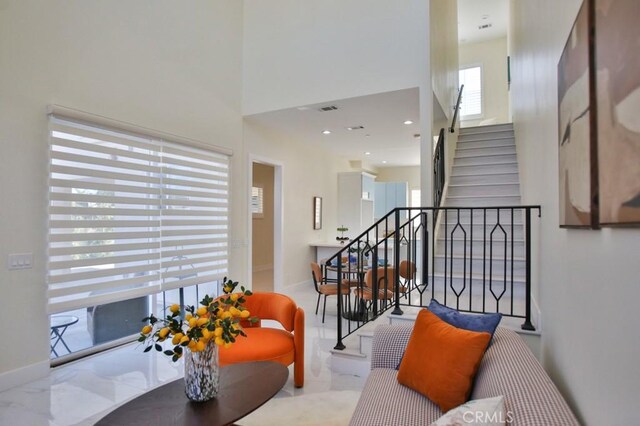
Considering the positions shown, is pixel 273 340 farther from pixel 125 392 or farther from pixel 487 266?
pixel 487 266

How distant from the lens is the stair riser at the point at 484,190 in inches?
202

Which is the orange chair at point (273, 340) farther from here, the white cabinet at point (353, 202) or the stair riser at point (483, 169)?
the white cabinet at point (353, 202)

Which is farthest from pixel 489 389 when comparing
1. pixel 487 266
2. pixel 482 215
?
pixel 482 215


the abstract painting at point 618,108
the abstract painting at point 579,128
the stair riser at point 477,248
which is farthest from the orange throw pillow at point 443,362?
the stair riser at point 477,248

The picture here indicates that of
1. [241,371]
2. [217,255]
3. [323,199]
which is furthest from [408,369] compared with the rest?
[323,199]

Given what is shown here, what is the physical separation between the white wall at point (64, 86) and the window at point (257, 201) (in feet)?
12.4

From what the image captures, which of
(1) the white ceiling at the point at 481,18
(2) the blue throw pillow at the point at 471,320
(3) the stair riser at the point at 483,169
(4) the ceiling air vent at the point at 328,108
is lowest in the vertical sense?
(2) the blue throw pillow at the point at 471,320

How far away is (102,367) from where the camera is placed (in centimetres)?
338

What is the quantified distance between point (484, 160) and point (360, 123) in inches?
85.8

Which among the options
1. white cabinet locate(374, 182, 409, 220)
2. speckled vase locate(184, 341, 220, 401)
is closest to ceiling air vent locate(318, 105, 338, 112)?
speckled vase locate(184, 341, 220, 401)

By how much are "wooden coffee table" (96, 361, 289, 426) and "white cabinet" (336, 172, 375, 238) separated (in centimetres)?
654

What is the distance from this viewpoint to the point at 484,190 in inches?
210

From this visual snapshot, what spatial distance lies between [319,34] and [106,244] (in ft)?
12.3

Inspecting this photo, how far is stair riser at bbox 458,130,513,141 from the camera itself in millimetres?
6261
